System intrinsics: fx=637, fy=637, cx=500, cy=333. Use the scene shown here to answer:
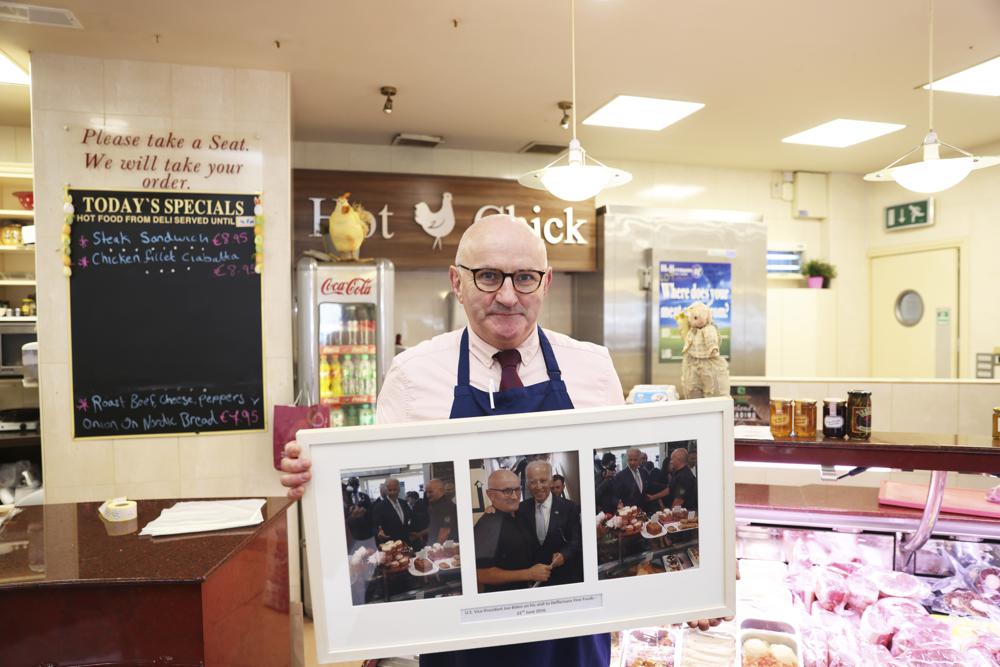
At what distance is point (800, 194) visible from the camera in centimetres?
678

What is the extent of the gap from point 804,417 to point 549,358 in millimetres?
1222

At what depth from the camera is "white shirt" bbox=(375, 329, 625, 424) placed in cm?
164

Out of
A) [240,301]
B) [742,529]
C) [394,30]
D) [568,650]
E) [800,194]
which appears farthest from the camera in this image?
[800,194]

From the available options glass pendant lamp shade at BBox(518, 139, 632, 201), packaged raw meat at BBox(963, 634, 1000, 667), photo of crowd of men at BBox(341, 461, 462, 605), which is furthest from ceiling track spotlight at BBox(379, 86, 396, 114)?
packaged raw meat at BBox(963, 634, 1000, 667)

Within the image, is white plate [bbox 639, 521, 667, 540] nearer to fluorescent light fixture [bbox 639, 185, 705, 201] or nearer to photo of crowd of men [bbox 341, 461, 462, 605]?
photo of crowd of men [bbox 341, 461, 462, 605]

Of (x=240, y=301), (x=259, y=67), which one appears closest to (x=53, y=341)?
(x=240, y=301)

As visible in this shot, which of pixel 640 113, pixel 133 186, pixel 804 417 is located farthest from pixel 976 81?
pixel 133 186

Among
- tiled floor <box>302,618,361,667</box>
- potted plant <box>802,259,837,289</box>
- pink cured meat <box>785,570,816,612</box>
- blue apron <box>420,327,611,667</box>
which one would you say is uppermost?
potted plant <box>802,259,837,289</box>

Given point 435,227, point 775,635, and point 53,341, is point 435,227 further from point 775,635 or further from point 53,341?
point 775,635

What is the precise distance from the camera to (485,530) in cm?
122

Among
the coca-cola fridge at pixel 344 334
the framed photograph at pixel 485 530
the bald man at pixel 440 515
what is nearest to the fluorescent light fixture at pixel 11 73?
the coca-cola fridge at pixel 344 334

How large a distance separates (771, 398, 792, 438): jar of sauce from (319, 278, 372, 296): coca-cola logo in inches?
108

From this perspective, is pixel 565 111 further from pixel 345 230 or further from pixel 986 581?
pixel 986 581

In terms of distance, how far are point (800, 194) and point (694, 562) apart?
6461mm
